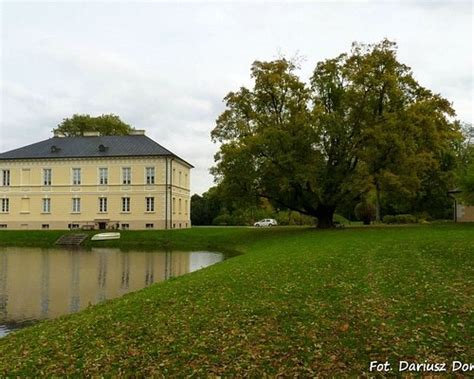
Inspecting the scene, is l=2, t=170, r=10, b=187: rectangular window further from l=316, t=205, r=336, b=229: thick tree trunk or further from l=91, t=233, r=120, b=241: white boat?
l=316, t=205, r=336, b=229: thick tree trunk

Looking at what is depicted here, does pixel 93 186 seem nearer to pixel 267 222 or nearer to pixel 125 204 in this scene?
pixel 125 204

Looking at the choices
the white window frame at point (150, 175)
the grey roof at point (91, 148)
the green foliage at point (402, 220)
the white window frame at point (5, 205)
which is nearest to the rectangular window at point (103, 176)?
the grey roof at point (91, 148)

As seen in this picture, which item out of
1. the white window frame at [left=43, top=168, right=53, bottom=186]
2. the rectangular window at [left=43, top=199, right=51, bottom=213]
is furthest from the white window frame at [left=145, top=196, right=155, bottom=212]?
the white window frame at [left=43, top=168, right=53, bottom=186]

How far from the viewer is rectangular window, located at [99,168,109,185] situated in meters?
49.4

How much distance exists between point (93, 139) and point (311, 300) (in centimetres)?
4603

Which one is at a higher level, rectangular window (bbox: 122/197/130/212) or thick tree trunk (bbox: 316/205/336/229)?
rectangular window (bbox: 122/197/130/212)

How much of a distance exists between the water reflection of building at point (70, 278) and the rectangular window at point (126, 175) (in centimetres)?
2111

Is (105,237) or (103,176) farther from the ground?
A: (103,176)

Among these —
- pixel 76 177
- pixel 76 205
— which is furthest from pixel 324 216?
pixel 76 177

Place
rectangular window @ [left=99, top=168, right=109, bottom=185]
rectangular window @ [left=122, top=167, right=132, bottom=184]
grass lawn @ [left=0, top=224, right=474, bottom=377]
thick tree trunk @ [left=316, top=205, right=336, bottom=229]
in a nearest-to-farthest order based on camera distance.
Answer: grass lawn @ [left=0, top=224, right=474, bottom=377] → thick tree trunk @ [left=316, top=205, right=336, bottom=229] → rectangular window @ [left=122, top=167, right=132, bottom=184] → rectangular window @ [left=99, top=168, right=109, bottom=185]

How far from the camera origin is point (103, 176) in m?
49.5

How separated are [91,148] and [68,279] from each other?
34854 mm

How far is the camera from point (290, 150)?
32406 mm

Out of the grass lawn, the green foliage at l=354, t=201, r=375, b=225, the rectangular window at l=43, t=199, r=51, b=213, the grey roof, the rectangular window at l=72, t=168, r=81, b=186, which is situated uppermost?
the grey roof
